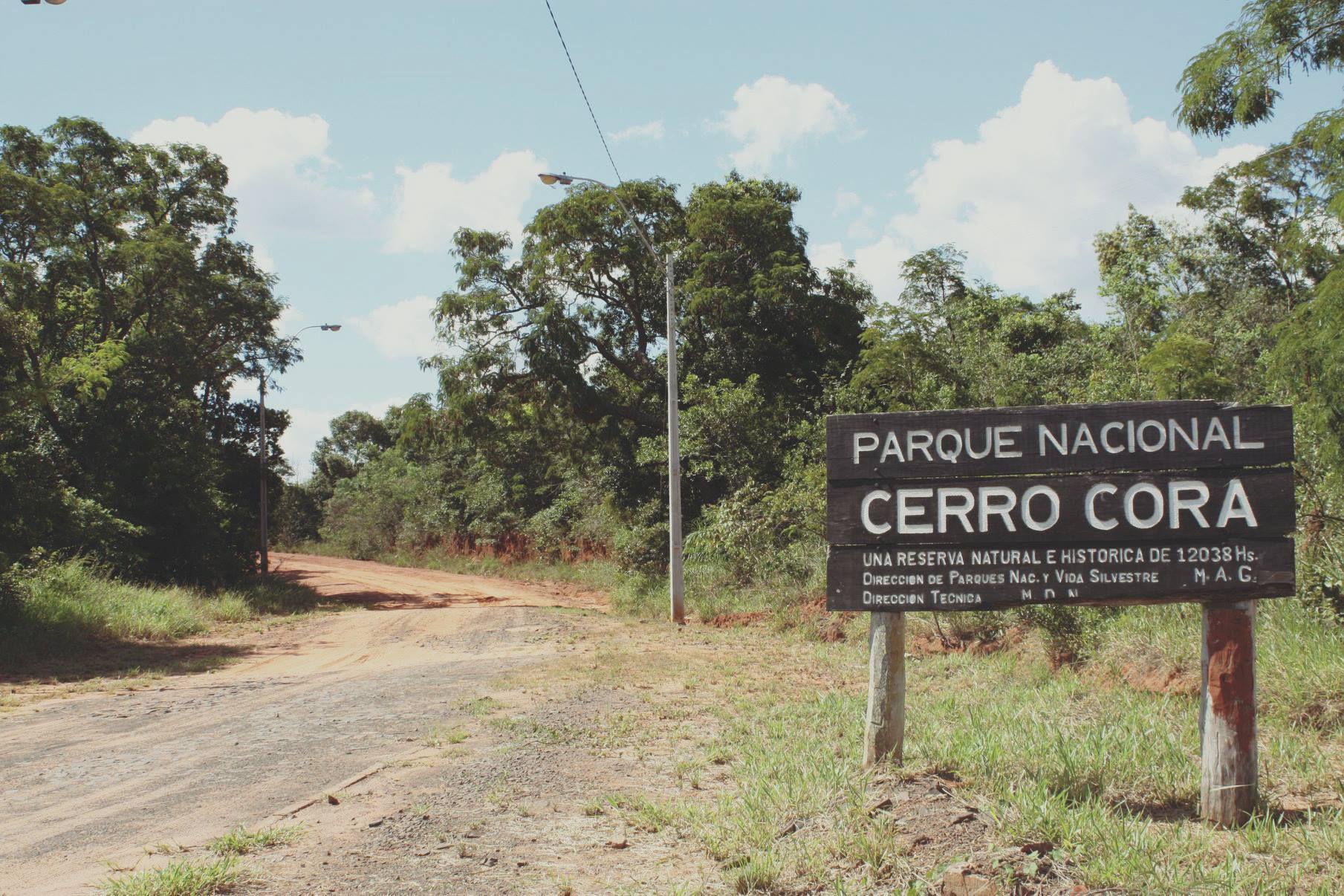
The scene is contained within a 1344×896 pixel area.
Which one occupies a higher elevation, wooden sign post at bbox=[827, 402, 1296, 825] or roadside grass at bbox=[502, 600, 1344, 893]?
wooden sign post at bbox=[827, 402, 1296, 825]

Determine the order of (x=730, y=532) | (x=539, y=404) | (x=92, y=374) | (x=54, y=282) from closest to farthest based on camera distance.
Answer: (x=92, y=374) < (x=730, y=532) < (x=54, y=282) < (x=539, y=404)

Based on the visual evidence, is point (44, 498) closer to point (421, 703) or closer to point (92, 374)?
point (92, 374)

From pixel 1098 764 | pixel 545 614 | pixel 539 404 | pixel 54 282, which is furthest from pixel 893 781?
pixel 54 282

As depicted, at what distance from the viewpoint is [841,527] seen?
18.8 ft

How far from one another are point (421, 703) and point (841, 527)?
5.41 meters

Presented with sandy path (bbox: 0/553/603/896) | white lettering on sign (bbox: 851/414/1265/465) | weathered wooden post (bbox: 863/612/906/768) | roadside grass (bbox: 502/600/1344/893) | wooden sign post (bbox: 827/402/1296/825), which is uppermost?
white lettering on sign (bbox: 851/414/1265/465)

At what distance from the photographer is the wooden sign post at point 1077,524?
511cm

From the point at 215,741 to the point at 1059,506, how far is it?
22.5 ft

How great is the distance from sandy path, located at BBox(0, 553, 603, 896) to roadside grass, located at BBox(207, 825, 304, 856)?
249 mm

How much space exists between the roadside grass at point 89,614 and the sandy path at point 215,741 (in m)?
1.92

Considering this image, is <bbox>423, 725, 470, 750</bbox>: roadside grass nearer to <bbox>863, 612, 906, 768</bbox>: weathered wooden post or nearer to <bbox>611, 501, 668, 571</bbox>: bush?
<bbox>863, 612, 906, 768</bbox>: weathered wooden post

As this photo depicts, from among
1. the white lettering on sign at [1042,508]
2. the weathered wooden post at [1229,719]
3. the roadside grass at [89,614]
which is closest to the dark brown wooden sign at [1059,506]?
the white lettering on sign at [1042,508]

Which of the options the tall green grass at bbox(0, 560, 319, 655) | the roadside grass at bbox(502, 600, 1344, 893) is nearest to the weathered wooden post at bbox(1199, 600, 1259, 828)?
the roadside grass at bbox(502, 600, 1344, 893)

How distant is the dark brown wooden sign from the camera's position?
5.18m
